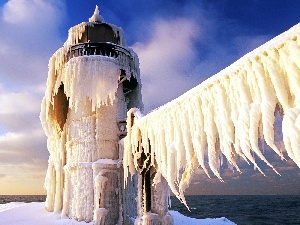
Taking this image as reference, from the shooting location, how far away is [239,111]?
14.9 ft

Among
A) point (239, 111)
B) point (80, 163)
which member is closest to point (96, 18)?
point (80, 163)

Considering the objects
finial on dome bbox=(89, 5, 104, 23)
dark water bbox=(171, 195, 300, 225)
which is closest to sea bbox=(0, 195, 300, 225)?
dark water bbox=(171, 195, 300, 225)

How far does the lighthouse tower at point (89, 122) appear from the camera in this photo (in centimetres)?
1555

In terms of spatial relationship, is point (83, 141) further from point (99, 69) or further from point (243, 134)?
point (243, 134)

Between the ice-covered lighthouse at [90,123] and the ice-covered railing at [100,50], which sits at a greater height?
the ice-covered railing at [100,50]

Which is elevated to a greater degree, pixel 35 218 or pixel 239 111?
pixel 239 111

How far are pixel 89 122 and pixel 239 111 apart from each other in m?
13.1

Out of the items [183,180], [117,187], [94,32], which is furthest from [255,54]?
[94,32]

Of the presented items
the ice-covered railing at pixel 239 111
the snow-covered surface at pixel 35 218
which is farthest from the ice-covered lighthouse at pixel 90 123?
the ice-covered railing at pixel 239 111

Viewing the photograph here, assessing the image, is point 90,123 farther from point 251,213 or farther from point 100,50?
point 251,213

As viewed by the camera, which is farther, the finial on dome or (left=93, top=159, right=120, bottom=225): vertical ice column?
the finial on dome

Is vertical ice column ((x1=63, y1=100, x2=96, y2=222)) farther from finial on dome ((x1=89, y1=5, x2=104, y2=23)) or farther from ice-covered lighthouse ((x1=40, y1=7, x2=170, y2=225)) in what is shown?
finial on dome ((x1=89, y1=5, x2=104, y2=23))

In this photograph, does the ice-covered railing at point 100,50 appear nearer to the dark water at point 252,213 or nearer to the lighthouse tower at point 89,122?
the lighthouse tower at point 89,122

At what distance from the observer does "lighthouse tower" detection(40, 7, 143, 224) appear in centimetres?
1555
